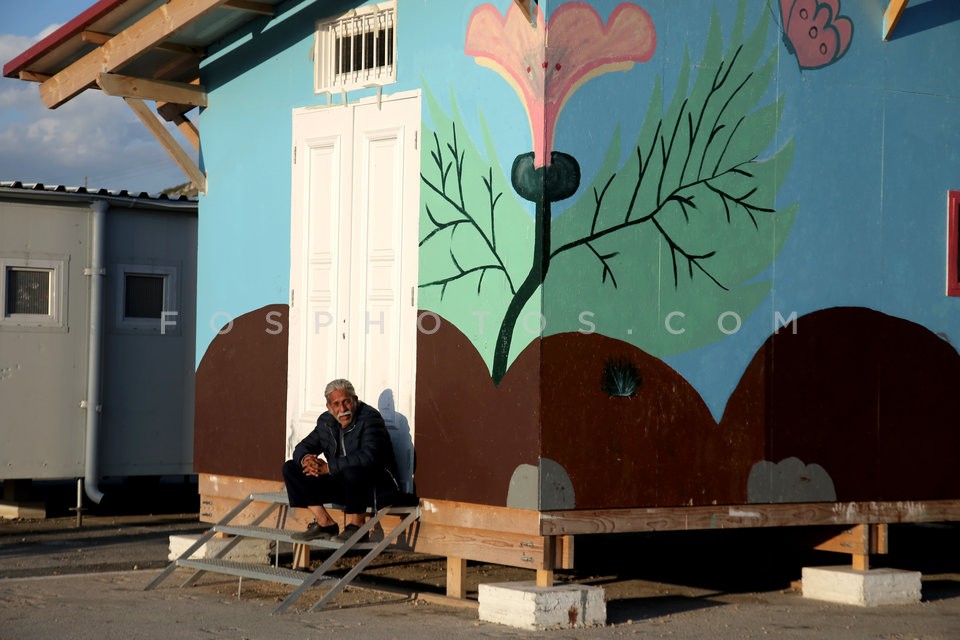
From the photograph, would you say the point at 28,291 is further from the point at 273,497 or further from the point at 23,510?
the point at 273,497

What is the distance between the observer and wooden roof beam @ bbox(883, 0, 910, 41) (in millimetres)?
10180

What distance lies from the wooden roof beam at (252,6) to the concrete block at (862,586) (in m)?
5.80

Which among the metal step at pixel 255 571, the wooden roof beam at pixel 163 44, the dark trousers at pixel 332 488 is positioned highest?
the wooden roof beam at pixel 163 44

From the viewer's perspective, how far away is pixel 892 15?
10250mm

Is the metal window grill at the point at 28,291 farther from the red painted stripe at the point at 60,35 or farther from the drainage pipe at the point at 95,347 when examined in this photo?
the red painted stripe at the point at 60,35

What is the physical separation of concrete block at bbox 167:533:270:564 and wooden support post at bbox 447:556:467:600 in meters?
2.19

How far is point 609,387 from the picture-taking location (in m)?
9.02

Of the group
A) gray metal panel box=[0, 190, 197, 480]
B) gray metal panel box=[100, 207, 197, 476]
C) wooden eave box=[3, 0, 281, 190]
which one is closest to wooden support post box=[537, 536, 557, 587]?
wooden eave box=[3, 0, 281, 190]

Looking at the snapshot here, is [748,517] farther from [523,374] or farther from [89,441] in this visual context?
[89,441]

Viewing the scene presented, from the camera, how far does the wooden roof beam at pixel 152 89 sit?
37.5 feet

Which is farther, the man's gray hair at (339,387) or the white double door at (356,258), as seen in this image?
the white double door at (356,258)

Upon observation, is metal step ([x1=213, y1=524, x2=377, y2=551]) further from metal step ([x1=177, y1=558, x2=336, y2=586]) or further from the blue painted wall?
the blue painted wall

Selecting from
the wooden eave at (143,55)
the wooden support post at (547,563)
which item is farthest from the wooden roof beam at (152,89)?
the wooden support post at (547,563)

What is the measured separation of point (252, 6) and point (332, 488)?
379 centimetres
